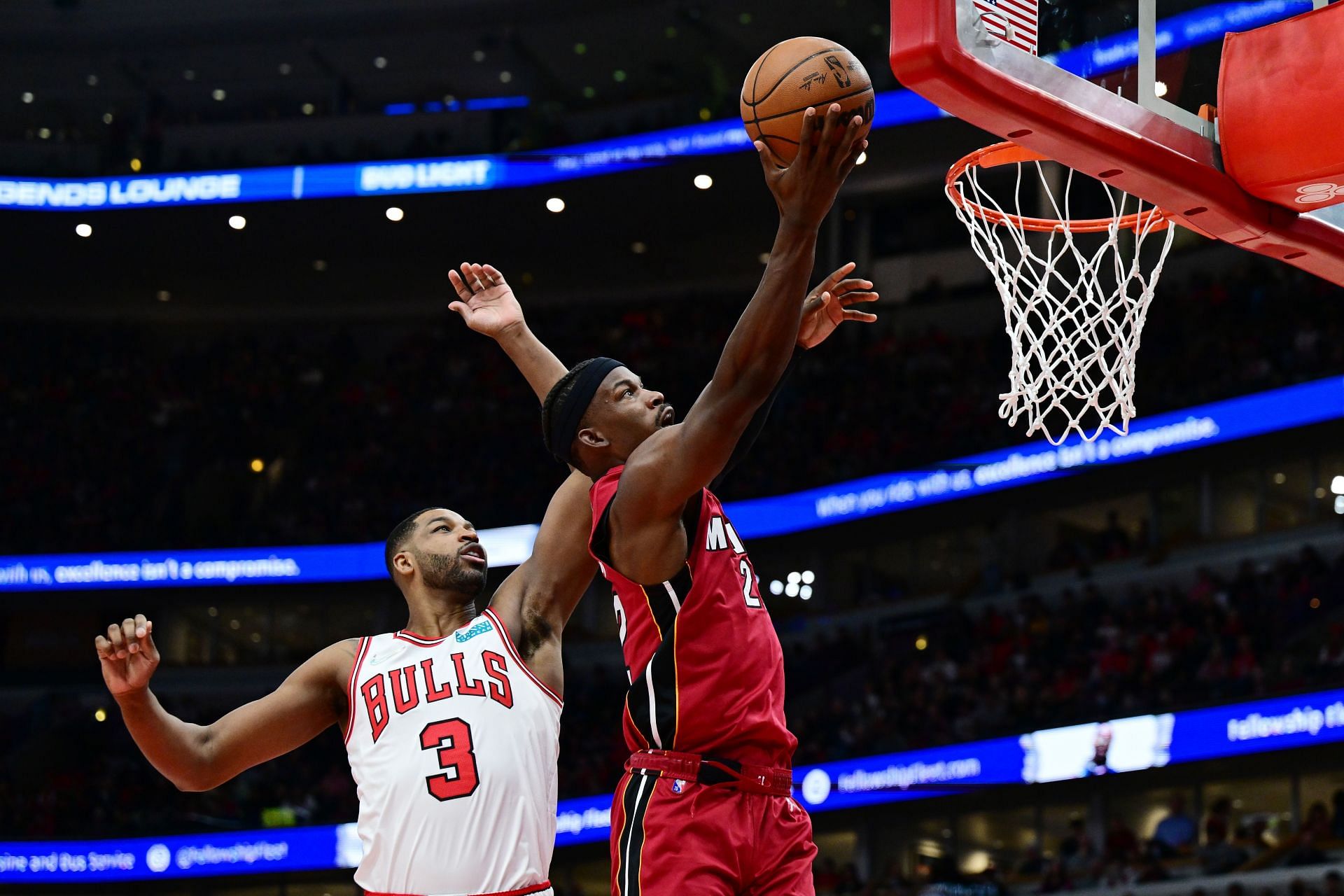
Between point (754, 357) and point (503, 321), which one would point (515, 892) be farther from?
point (754, 357)

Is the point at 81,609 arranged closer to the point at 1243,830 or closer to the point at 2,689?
the point at 2,689

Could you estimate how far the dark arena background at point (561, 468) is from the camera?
14617mm

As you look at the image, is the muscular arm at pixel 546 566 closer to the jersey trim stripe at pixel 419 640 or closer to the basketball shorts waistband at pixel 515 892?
the jersey trim stripe at pixel 419 640

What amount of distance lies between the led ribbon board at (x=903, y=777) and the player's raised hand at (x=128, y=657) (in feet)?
26.4

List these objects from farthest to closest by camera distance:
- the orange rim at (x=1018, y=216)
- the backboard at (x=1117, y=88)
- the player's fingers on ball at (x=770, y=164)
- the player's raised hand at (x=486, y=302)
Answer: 1. the orange rim at (x=1018, y=216)
2. the player's raised hand at (x=486, y=302)
3. the backboard at (x=1117, y=88)
4. the player's fingers on ball at (x=770, y=164)

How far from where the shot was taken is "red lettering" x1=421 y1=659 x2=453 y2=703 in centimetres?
403

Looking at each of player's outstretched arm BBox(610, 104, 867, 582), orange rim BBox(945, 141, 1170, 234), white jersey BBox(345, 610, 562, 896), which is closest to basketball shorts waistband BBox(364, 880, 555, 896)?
white jersey BBox(345, 610, 562, 896)

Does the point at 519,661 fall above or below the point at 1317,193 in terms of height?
below

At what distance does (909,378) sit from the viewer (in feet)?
63.1

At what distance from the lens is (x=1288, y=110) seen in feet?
13.5

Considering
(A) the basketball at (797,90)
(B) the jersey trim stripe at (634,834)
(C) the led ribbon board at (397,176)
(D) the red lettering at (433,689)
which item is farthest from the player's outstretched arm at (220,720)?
(C) the led ribbon board at (397,176)

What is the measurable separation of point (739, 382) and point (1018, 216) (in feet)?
8.75

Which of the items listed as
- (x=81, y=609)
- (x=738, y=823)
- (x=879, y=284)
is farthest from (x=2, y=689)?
(x=738, y=823)

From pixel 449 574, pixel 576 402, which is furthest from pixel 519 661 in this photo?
pixel 576 402
